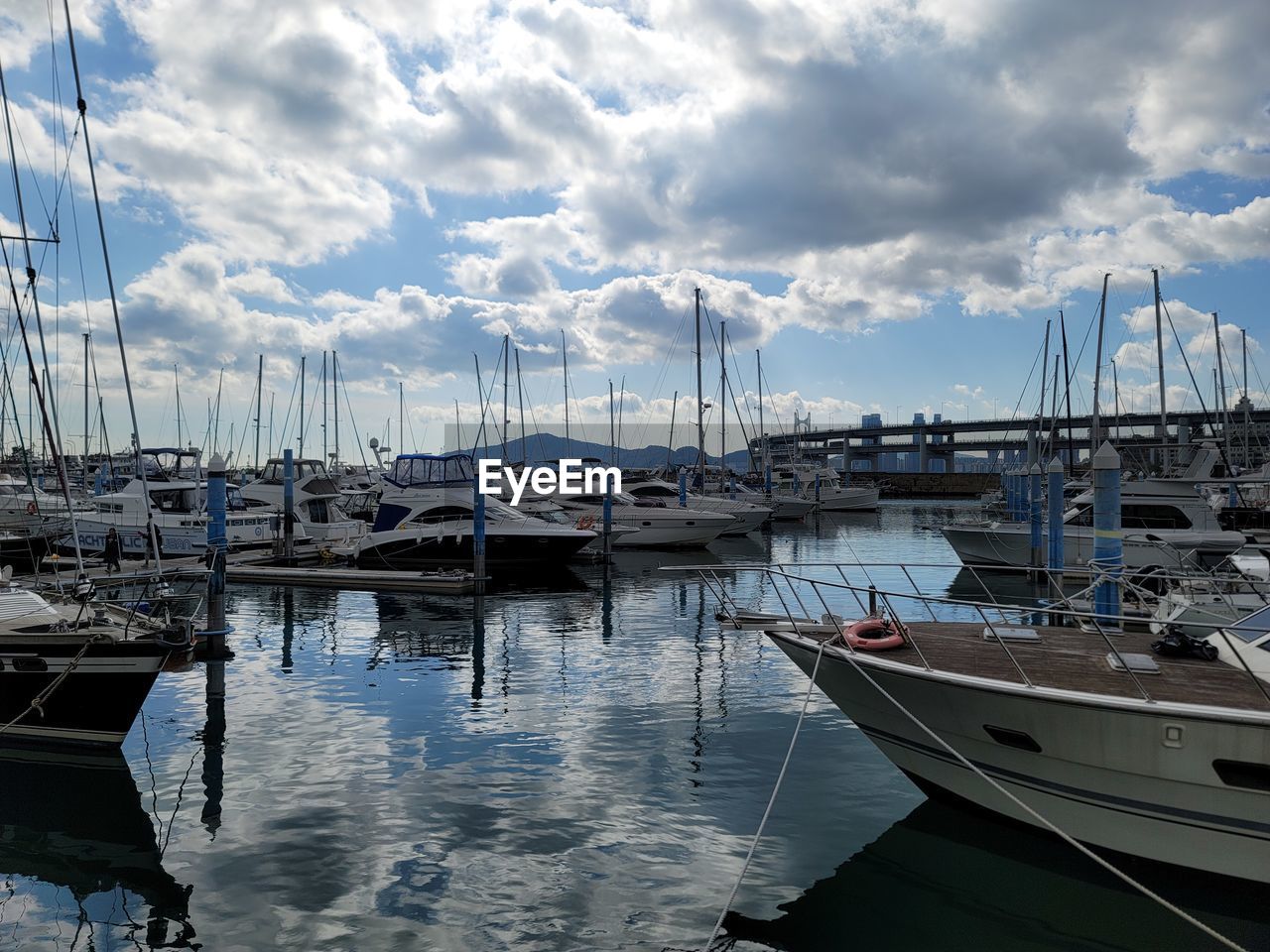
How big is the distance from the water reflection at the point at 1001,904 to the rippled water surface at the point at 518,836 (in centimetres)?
3

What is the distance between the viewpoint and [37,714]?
11.5m

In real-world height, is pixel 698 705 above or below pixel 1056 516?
below

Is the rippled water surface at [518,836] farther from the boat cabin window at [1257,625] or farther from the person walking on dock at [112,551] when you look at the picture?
the person walking on dock at [112,551]

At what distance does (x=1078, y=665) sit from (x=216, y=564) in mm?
15672

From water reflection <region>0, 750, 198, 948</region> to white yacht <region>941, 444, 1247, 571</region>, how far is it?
26904 millimetres

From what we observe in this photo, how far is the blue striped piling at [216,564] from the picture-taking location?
16844 mm

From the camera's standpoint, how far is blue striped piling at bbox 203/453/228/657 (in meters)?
16.8

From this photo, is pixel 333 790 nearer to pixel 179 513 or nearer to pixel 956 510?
pixel 179 513

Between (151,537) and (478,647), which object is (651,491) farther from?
(478,647)

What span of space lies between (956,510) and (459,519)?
6070cm

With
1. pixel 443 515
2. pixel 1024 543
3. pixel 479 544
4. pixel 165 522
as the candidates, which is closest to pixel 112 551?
pixel 165 522

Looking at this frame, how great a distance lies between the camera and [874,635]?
31.5ft

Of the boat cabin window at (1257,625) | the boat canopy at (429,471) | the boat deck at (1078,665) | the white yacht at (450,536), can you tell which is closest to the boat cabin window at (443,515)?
the white yacht at (450,536)

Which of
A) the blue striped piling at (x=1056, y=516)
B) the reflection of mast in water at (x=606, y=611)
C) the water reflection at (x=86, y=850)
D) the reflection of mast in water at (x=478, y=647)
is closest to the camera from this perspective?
the water reflection at (x=86, y=850)
